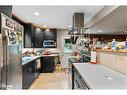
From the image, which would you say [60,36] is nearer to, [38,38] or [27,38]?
[38,38]

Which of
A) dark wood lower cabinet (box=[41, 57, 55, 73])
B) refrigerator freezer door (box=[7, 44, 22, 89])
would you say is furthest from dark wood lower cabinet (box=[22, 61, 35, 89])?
dark wood lower cabinet (box=[41, 57, 55, 73])

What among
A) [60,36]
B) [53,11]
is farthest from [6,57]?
[60,36]

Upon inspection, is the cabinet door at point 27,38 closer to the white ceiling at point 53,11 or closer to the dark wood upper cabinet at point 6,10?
the white ceiling at point 53,11

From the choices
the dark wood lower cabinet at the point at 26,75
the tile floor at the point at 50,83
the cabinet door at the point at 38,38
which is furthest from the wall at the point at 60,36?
the dark wood lower cabinet at the point at 26,75

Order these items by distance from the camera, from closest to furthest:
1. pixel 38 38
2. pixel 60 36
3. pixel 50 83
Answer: pixel 50 83 < pixel 38 38 < pixel 60 36

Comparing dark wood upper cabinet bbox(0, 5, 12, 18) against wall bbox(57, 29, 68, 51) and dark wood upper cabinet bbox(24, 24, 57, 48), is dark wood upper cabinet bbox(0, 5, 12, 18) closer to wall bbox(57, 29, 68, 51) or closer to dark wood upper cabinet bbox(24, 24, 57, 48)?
dark wood upper cabinet bbox(24, 24, 57, 48)

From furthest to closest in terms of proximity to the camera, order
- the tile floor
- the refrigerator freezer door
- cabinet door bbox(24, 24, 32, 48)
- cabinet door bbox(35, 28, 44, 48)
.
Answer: cabinet door bbox(35, 28, 44, 48)
cabinet door bbox(24, 24, 32, 48)
the tile floor
the refrigerator freezer door

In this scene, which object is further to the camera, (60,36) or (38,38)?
(60,36)

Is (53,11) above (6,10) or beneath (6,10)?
above

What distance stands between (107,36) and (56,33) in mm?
4064

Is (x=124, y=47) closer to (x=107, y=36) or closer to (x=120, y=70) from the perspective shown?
(x=120, y=70)

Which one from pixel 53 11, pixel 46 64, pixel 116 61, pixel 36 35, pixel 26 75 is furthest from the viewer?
pixel 36 35
